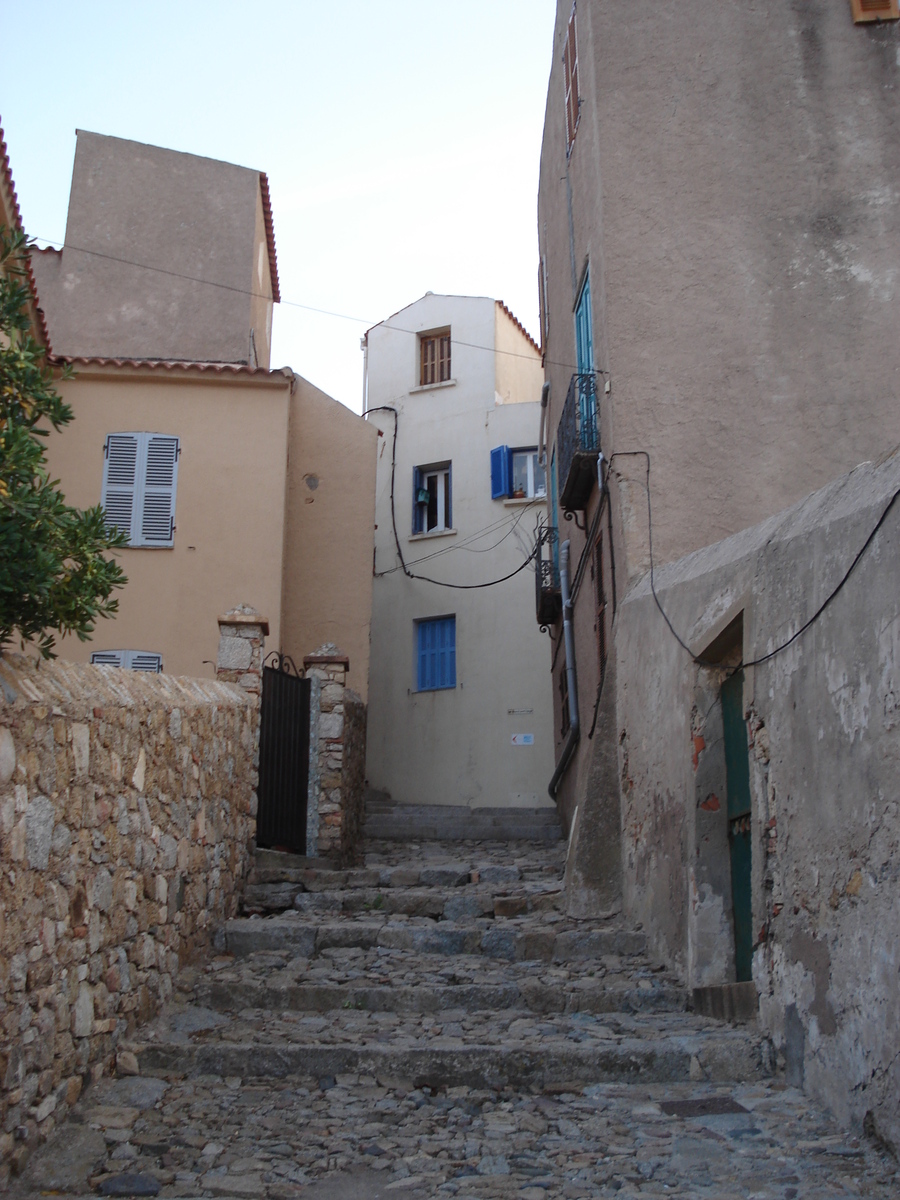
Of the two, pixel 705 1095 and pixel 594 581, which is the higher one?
pixel 594 581

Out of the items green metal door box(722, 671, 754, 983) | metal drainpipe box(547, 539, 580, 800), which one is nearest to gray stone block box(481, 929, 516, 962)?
green metal door box(722, 671, 754, 983)

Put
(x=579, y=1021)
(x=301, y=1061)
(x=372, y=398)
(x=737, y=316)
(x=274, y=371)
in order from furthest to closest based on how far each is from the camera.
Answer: (x=372, y=398), (x=274, y=371), (x=737, y=316), (x=579, y=1021), (x=301, y=1061)

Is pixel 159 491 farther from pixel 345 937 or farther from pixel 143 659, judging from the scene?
pixel 345 937

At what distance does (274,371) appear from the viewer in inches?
545

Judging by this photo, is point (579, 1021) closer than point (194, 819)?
Yes

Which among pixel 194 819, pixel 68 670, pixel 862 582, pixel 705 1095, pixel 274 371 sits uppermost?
pixel 274 371

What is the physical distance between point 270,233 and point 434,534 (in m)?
5.81

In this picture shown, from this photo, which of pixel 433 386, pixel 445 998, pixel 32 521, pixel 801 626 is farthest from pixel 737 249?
pixel 433 386

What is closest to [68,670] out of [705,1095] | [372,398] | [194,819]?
[194,819]

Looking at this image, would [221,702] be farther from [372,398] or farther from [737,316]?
[372,398]

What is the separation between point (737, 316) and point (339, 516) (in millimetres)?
6746

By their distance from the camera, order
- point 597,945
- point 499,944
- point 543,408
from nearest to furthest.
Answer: point 597,945 < point 499,944 < point 543,408

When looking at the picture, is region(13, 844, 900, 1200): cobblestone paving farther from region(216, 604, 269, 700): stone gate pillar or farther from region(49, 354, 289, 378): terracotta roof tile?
region(49, 354, 289, 378): terracotta roof tile

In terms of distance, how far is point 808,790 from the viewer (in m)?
4.79
